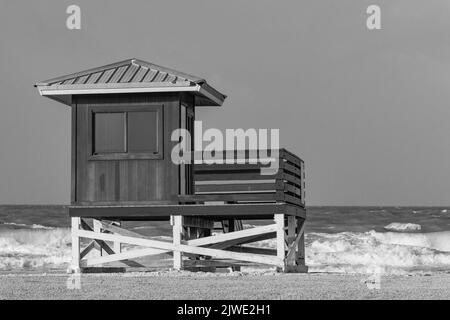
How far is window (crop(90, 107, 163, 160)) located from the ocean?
775 cm

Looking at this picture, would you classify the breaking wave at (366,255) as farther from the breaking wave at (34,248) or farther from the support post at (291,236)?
the support post at (291,236)

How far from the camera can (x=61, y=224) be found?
6425 cm

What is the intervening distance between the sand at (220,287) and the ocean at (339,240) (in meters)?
8.91

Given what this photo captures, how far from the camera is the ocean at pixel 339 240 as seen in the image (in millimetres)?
44500

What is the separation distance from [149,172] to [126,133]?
916mm

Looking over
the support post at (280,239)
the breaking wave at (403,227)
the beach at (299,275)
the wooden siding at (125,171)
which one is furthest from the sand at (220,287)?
the breaking wave at (403,227)

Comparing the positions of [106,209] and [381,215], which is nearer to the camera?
[106,209]

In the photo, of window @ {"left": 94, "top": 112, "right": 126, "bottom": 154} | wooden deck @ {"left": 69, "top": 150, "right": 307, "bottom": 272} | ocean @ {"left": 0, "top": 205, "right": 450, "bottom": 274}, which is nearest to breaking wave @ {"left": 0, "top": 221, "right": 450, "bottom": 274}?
ocean @ {"left": 0, "top": 205, "right": 450, "bottom": 274}

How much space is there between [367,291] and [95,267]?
27.8ft
